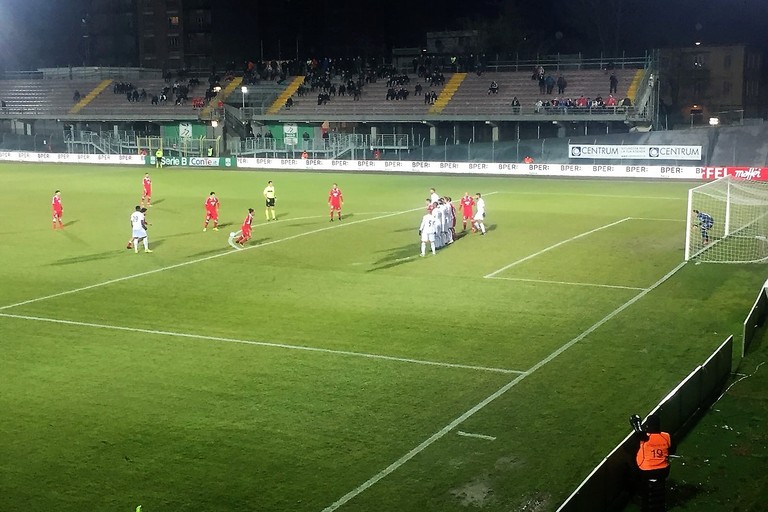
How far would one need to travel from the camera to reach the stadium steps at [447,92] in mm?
64887

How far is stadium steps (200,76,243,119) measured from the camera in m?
71.4

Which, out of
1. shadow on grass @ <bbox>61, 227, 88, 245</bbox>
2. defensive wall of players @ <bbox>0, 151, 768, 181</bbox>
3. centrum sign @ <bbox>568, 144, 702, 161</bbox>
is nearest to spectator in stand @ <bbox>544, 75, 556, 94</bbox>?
centrum sign @ <bbox>568, 144, 702, 161</bbox>

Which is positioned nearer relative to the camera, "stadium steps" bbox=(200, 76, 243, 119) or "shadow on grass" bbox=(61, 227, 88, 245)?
"shadow on grass" bbox=(61, 227, 88, 245)

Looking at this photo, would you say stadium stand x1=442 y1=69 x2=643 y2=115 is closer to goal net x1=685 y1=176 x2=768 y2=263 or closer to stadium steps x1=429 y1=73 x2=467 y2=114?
stadium steps x1=429 y1=73 x2=467 y2=114

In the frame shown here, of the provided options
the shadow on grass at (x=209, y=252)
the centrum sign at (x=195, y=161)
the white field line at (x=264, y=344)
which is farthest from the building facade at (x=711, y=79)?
the white field line at (x=264, y=344)

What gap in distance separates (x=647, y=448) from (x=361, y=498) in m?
3.29

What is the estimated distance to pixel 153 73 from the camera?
295ft

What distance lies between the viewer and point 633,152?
53.8m

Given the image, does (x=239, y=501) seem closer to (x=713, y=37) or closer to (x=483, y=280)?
(x=483, y=280)

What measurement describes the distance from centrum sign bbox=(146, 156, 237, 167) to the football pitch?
3233 centimetres

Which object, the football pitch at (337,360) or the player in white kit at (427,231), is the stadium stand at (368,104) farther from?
the player in white kit at (427,231)

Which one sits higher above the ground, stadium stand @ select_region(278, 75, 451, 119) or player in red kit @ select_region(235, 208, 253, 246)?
stadium stand @ select_region(278, 75, 451, 119)

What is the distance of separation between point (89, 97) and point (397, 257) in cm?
6227

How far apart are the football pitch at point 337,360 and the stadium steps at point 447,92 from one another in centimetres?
Answer: 3423
